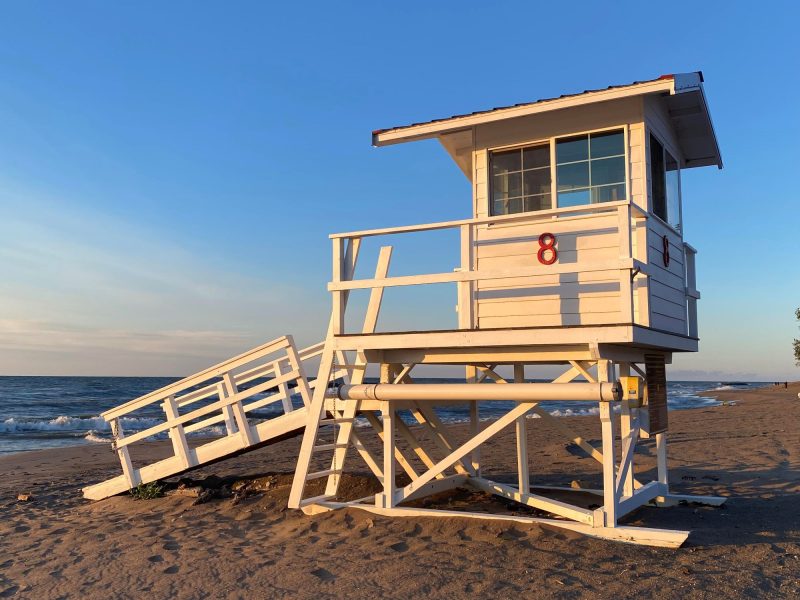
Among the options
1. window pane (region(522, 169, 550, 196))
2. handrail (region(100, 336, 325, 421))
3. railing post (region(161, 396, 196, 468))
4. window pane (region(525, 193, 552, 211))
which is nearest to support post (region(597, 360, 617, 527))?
window pane (region(525, 193, 552, 211))

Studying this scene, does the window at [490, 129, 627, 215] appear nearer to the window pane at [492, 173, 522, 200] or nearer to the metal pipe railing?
the window pane at [492, 173, 522, 200]

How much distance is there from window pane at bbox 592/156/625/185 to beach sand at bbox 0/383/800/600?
4035 millimetres

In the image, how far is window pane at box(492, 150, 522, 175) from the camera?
344 inches

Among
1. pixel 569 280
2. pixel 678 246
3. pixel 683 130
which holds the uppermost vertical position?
pixel 683 130

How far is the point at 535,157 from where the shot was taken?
8.65 metres

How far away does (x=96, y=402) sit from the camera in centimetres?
4491

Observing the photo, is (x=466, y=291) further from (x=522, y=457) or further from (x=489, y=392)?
(x=522, y=457)

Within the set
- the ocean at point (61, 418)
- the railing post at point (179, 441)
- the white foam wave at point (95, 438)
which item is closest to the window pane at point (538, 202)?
the railing post at point (179, 441)

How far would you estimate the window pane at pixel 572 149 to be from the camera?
840cm

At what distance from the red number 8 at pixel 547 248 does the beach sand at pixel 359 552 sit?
292cm

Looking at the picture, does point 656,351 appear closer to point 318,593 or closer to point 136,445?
point 318,593

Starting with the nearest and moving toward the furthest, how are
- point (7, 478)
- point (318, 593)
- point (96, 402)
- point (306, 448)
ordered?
point (318, 593)
point (306, 448)
point (7, 478)
point (96, 402)

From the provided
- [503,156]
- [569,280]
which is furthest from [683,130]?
[569,280]

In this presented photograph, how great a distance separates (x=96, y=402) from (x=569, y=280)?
142 feet
